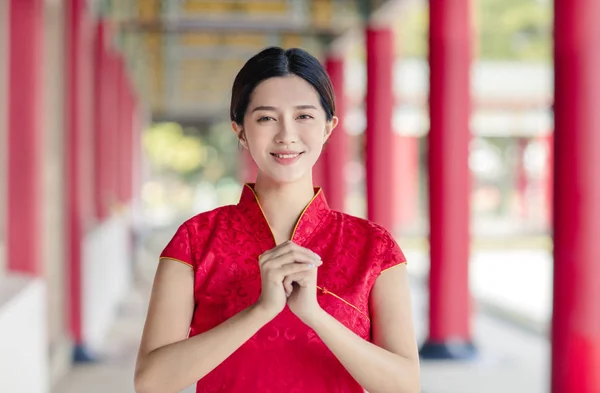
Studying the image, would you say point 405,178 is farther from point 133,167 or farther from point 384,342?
point 384,342

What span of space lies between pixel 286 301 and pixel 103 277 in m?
6.33

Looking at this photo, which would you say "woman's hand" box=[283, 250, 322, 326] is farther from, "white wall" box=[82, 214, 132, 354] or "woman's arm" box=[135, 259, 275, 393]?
"white wall" box=[82, 214, 132, 354]

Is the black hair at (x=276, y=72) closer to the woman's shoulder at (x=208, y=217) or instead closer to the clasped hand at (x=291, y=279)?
the woman's shoulder at (x=208, y=217)

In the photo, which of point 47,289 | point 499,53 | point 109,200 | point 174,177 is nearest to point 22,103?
point 47,289

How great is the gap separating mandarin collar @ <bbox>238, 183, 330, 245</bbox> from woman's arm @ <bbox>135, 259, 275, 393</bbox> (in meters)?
0.13

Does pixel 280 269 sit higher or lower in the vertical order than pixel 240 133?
lower

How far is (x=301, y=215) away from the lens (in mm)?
1286

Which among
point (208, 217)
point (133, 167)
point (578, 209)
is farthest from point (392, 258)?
point (133, 167)

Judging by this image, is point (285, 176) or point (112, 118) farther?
point (112, 118)

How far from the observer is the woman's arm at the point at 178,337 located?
1155 mm

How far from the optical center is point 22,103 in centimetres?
434

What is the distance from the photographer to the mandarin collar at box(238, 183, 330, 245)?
129cm

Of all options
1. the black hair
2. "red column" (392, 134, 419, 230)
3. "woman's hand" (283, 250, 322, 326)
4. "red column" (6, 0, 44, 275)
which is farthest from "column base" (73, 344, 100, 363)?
"red column" (392, 134, 419, 230)

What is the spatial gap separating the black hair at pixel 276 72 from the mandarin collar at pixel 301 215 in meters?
0.12
